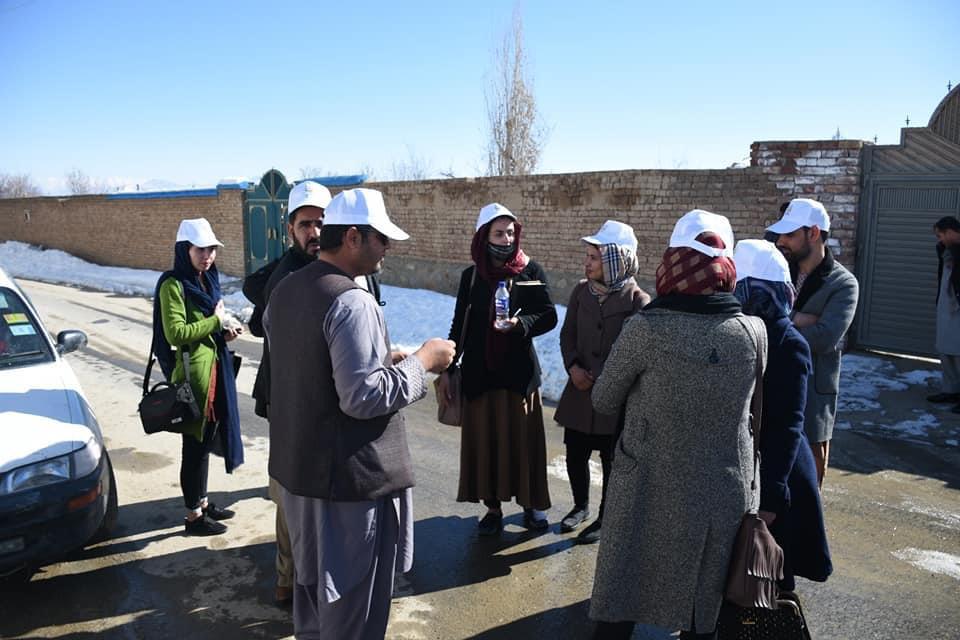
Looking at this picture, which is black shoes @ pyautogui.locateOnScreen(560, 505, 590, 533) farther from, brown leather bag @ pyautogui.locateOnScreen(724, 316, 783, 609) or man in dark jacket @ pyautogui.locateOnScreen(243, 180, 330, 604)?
brown leather bag @ pyautogui.locateOnScreen(724, 316, 783, 609)

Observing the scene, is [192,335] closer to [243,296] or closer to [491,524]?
[491,524]

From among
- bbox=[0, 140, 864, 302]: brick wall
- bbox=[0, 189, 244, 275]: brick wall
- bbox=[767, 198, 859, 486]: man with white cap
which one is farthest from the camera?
bbox=[0, 189, 244, 275]: brick wall

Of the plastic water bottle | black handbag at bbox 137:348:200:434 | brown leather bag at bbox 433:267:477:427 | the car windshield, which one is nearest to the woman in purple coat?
the plastic water bottle

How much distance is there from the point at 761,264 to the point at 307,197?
224 centimetres

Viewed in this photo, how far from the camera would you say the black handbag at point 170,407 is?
3.86 m

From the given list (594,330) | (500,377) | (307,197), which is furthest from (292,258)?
(594,330)

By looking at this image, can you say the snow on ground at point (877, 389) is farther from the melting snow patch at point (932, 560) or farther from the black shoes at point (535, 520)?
the black shoes at point (535, 520)

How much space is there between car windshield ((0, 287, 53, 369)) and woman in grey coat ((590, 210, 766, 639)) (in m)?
3.75

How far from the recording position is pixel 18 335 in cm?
442

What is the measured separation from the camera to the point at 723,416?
237cm

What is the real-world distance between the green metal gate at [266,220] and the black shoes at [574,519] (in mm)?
14076

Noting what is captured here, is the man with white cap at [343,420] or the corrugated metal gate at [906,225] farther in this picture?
the corrugated metal gate at [906,225]

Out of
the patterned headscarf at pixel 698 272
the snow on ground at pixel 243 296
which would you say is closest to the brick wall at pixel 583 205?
the snow on ground at pixel 243 296

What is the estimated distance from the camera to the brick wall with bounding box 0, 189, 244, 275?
61.5 ft
